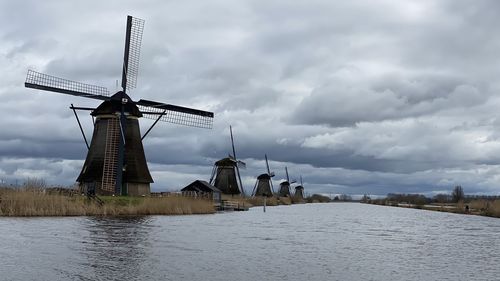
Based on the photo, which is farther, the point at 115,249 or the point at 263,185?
the point at 263,185

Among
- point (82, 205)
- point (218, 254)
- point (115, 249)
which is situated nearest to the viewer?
point (115, 249)

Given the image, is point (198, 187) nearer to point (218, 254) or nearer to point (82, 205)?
point (82, 205)

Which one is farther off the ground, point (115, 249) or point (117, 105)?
point (117, 105)

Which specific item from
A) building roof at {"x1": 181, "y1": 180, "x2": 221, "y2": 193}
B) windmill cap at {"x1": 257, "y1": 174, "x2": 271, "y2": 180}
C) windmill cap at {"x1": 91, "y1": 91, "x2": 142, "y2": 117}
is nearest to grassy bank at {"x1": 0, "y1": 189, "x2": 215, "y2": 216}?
windmill cap at {"x1": 91, "y1": 91, "x2": 142, "y2": 117}

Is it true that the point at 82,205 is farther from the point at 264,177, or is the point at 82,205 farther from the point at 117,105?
the point at 264,177

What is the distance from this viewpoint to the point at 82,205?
3641 cm

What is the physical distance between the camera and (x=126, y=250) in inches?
776

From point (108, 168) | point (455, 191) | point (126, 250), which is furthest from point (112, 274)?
point (455, 191)

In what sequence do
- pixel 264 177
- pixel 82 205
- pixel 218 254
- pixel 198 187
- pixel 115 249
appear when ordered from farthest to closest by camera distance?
pixel 264 177, pixel 198 187, pixel 82 205, pixel 218 254, pixel 115 249

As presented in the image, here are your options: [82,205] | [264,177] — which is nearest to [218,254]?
[82,205]

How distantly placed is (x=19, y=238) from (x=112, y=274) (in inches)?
330

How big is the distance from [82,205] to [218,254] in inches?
747

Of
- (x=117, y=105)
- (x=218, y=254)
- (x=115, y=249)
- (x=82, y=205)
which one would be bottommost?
(x=218, y=254)

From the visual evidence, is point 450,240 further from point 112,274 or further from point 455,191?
point 455,191
